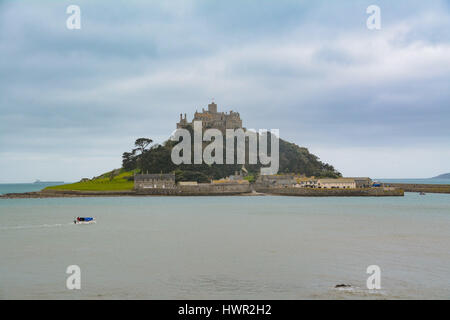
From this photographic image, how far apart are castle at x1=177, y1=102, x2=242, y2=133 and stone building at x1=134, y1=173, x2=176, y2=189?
1521 inches

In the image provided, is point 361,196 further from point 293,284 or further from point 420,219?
point 293,284

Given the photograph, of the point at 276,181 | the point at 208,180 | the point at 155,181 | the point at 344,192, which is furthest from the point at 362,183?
the point at 155,181

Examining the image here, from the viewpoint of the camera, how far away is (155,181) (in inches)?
4400

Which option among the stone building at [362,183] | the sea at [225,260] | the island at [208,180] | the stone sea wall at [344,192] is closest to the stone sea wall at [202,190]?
the island at [208,180]

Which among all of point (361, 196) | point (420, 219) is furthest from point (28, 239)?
point (361, 196)

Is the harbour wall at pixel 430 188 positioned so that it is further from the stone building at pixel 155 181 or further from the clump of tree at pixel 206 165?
the stone building at pixel 155 181

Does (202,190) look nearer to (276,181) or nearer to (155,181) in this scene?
(155,181)

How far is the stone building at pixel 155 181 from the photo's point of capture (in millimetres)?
111125

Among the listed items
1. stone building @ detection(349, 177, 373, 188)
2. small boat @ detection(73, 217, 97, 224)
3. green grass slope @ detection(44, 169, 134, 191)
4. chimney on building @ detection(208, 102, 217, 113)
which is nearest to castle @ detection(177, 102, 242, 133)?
chimney on building @ detection(208, 102, 217, 113)

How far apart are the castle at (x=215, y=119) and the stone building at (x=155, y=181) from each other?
38638 millimetres

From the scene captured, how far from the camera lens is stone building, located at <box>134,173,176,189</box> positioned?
11112 cm
